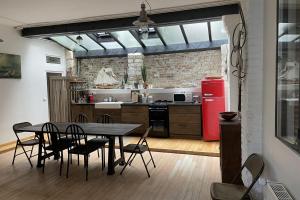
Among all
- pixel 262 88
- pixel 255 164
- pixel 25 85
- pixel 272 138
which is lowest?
pixel 255 164

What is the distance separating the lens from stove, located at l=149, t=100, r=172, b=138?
6.32 meters

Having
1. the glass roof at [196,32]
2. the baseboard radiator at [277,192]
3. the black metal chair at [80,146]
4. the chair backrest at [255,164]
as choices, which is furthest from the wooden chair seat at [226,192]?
the glass roof at [196,32]

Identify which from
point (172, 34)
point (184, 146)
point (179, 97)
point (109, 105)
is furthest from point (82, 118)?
point (172, 34)

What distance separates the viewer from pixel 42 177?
13.1 feet

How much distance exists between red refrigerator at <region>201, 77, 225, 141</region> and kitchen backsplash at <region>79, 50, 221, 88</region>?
1.22 meters

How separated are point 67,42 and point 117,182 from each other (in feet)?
17.7

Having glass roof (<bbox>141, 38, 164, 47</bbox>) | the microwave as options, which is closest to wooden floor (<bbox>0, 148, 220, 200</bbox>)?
the microwave

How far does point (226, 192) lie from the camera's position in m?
2.46

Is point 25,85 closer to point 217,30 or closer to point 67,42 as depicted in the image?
point 67,42

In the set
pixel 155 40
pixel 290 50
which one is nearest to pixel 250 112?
pixel 290 50

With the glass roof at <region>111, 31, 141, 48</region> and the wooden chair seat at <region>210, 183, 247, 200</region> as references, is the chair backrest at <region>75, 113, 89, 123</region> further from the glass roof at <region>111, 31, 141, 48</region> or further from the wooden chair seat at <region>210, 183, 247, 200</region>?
the wooden chair seat at <region>210, 183, 247, 200</region>

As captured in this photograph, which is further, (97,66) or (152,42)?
(97,66)

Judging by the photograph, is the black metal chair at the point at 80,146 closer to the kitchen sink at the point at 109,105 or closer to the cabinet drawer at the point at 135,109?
the cabinet drawer at the point at 135,109

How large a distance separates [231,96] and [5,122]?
17.4 ft
